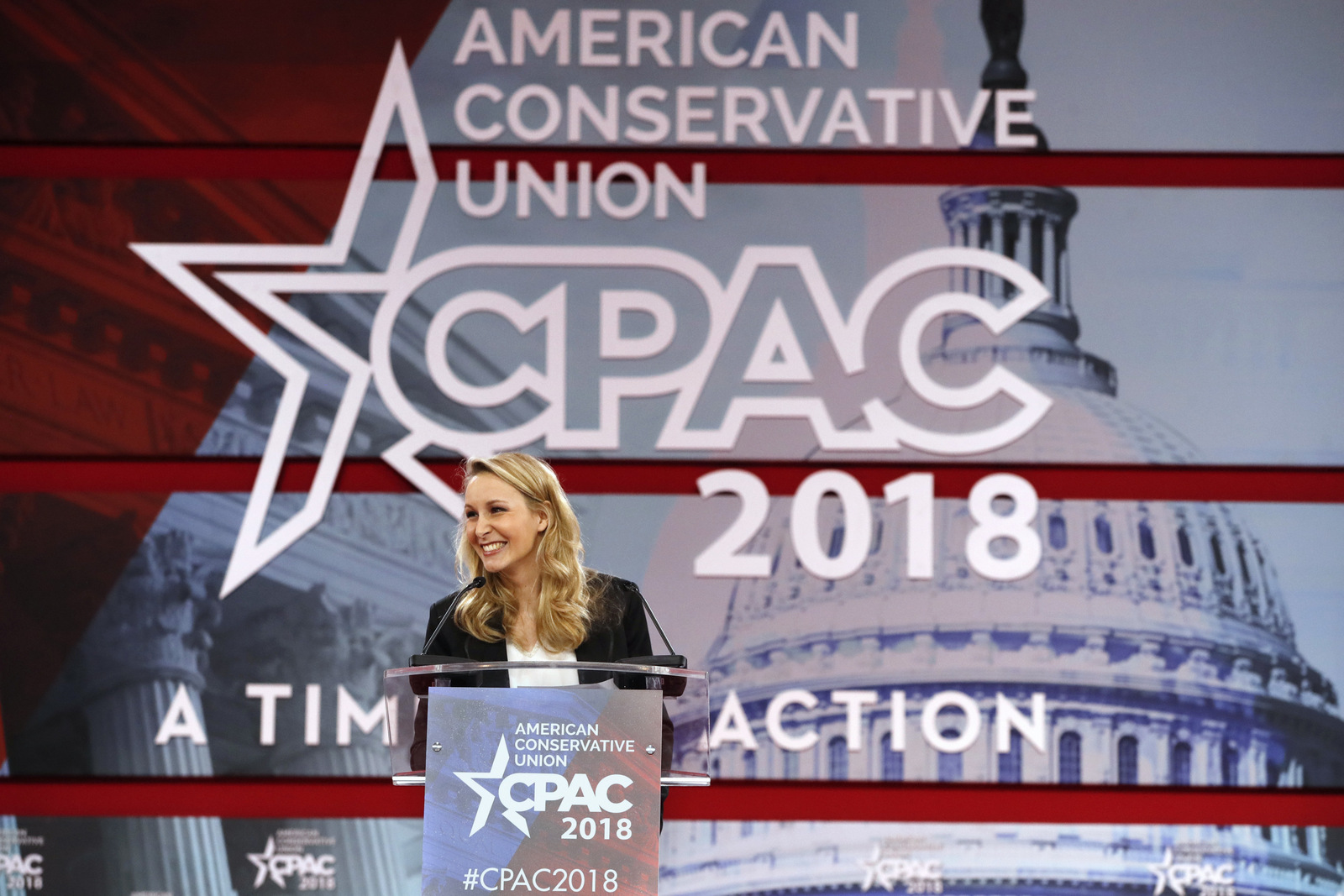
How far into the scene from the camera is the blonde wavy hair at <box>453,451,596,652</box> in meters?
1.94

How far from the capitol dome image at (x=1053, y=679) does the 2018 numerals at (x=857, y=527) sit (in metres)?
0.02

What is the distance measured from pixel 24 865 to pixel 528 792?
2.25 m

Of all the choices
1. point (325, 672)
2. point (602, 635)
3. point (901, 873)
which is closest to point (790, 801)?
point (901, 873)

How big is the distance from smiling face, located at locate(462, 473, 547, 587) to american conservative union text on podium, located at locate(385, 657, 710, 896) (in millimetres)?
343

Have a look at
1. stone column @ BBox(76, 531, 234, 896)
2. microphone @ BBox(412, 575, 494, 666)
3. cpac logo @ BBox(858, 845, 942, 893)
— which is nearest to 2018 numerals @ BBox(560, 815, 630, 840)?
microphone @ BBox(412, 575, 494, 666)

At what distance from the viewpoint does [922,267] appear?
131 inches

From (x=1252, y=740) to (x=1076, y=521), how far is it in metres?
0.64

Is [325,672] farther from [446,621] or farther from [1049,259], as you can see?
[1049,259]

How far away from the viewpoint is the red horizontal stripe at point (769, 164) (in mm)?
3346

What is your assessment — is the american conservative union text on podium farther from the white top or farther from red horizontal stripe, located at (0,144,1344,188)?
red horizontal stripe, located at (0,144,1344,188)

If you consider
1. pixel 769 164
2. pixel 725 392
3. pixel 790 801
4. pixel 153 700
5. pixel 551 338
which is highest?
pixel 769 164

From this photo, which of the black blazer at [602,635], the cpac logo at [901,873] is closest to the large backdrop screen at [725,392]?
the cpac logo at [901,873]

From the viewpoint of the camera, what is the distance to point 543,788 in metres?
1.54

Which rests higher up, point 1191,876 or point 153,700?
point 153,700
